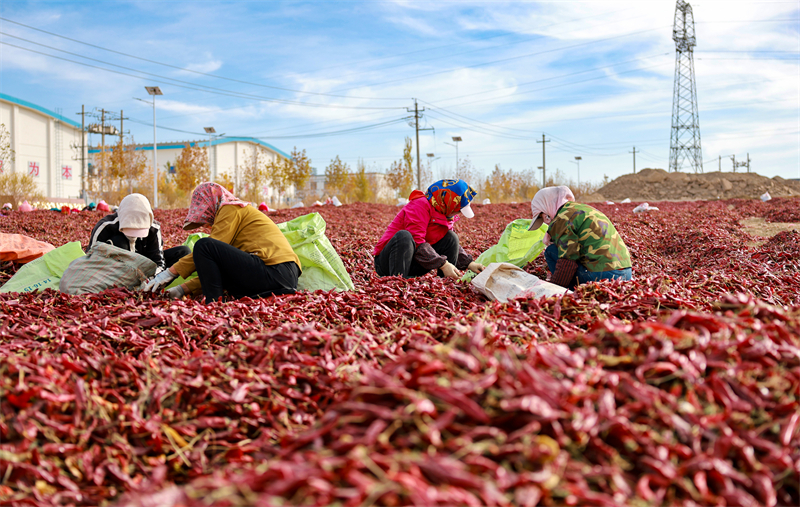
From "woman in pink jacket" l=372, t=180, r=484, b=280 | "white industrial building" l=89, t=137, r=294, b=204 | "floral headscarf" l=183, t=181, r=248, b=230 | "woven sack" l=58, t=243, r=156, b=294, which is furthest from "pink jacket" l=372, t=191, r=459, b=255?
"white industrial building" l=89, t=137, r=294, b=204

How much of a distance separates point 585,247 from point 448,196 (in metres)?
1.47

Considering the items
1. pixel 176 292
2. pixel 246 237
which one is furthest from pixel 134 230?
pixel 246 237

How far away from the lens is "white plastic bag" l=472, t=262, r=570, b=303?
3.96m

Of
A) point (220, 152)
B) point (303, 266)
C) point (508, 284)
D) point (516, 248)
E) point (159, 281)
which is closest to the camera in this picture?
Result: point (508, 284)

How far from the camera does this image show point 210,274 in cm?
420

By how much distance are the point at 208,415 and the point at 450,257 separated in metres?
3.90

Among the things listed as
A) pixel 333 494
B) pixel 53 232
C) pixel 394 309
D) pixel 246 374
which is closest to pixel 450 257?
pixel 394 309

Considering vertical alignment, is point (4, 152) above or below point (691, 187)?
above

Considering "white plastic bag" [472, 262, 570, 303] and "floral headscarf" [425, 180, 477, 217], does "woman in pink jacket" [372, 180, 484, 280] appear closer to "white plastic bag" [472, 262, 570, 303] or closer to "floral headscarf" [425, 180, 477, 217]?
"floral headscarf" [425, 180, 477, 217]

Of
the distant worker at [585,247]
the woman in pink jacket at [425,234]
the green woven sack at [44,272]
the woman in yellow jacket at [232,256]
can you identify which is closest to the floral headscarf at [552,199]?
the distant worker at [585,247]

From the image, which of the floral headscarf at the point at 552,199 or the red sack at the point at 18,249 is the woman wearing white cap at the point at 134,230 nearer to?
the red sack at the point at 18,249

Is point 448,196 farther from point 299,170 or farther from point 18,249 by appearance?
point 299,170

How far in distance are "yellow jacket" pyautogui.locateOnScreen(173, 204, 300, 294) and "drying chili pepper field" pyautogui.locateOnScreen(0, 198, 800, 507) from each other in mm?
1311

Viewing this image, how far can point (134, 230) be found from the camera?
482cm
